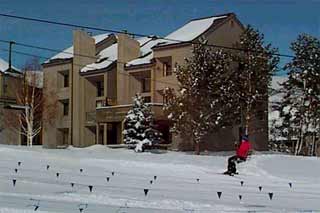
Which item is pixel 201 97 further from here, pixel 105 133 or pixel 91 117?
pixel 91 117

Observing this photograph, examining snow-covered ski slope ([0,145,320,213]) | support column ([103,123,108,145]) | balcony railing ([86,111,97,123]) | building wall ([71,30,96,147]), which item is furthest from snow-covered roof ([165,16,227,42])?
snow-covered ski slope ([0,145,320,213])

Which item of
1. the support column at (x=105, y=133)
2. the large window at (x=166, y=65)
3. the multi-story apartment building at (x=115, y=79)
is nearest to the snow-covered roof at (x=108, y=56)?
the multi-story apartment building at (x=115, y=79)

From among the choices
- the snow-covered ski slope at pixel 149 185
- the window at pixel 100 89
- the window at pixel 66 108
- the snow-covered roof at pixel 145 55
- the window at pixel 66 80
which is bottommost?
the snow-covered ski slope at pixel 149 185

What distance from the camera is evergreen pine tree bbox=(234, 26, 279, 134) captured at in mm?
20438

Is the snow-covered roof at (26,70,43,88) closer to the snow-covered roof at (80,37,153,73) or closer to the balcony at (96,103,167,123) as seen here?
the snow-covered roof at (80,37,153,73)

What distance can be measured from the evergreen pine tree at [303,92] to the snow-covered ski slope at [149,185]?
6.61 metres

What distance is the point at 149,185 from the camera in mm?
9203

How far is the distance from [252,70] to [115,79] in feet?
22.7

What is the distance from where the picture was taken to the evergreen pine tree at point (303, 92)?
21.6 m

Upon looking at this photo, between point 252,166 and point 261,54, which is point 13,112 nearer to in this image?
point 261,54

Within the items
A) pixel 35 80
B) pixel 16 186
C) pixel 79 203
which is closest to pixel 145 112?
pixel 35 80

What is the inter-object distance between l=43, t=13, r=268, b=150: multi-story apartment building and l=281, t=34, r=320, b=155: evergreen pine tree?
4.34 feet

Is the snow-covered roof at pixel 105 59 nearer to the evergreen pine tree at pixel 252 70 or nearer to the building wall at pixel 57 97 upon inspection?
the building wall at pixel 57 97

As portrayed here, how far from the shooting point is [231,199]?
7789 millimetres
